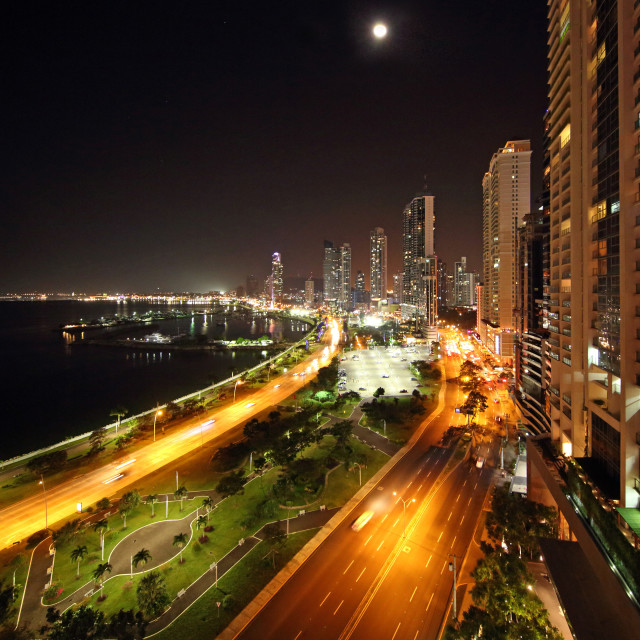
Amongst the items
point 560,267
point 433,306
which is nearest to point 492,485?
point 560,267

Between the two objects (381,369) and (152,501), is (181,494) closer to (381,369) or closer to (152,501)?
(152,501)

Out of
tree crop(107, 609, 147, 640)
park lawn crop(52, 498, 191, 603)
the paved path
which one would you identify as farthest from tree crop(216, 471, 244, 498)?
tree crop(107, 609, 147, 640)

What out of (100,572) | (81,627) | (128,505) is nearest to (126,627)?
(81,627)

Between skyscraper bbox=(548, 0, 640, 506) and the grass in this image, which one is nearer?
skyscraper bbox=(548, 0, 640, 506)

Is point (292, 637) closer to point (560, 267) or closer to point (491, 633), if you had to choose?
point (491, 633)

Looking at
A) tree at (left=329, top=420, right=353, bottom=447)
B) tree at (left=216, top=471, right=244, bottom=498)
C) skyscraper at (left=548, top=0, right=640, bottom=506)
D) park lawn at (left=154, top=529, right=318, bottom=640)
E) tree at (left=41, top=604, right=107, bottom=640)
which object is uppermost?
skyscraper at (left=548, top=0, right=640, bottom=506)

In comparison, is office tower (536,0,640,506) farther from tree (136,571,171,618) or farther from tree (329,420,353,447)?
tree (136,571,171,618)

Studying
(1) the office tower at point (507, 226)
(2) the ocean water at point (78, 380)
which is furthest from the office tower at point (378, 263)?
(1) the office tower at point (507, 226)

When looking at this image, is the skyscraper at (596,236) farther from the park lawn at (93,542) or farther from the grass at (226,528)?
the park lawn at (93,542)
